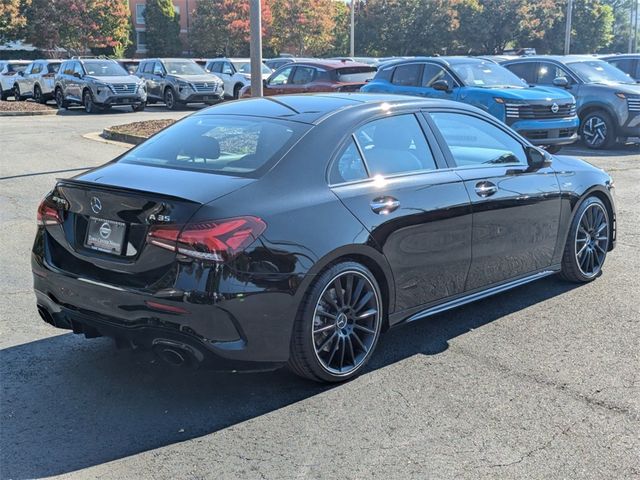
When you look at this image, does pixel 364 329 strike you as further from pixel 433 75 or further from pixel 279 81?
pixel 279 81

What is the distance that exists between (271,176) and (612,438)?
222 centimetres

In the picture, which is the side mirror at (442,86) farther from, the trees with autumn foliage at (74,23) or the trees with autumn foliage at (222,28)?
the trees with autumn foliage at (74,23)

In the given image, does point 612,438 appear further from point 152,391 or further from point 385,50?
point 385,50

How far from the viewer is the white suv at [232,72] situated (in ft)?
88.8

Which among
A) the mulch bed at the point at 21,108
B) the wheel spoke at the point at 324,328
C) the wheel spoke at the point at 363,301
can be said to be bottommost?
the mulch bed at the point at 21,108

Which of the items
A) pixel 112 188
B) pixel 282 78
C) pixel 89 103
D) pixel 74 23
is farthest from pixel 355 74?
pixel 74 23

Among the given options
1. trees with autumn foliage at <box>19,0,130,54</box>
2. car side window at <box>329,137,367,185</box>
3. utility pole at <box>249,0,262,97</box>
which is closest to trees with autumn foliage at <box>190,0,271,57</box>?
trees with autumn foliage at <box>19,0,130,54</box>

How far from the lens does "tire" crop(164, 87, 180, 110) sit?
2544 centimetres

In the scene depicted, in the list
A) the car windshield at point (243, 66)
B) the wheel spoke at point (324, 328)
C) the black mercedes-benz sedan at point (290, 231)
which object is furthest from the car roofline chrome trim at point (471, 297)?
the car windshield at point (243, 66)

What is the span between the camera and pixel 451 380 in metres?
4.39

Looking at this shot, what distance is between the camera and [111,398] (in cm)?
415

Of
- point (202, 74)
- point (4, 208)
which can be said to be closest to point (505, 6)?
point (202, 74)

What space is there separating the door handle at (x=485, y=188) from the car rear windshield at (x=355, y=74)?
490 inches

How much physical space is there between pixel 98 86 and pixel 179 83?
9.45ft
